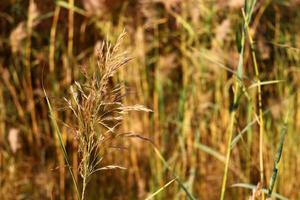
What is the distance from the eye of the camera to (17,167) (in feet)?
7.37

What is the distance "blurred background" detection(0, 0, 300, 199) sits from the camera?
209 centimetres

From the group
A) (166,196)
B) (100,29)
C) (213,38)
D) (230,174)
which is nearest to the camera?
(166,196)

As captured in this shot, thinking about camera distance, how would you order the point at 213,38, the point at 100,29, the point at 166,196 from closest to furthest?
1. the point at 166,196
2. the point at 213,38
3. the point at 100,29

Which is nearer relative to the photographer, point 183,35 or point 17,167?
point 17,167

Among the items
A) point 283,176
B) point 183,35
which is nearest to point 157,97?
point 183,35

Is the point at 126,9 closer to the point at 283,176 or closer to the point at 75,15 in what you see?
the point at 75,15

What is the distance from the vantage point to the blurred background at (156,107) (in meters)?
2.09

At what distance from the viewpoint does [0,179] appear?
2.10 m

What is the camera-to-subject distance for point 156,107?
2.24m

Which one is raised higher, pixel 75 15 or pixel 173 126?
pixel 75 15

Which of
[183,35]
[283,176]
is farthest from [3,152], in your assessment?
[283,176]

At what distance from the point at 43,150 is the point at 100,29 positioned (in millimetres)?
650

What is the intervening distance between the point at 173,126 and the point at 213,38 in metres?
0.37

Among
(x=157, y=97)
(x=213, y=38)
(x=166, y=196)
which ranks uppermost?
(x=213, y=38)
